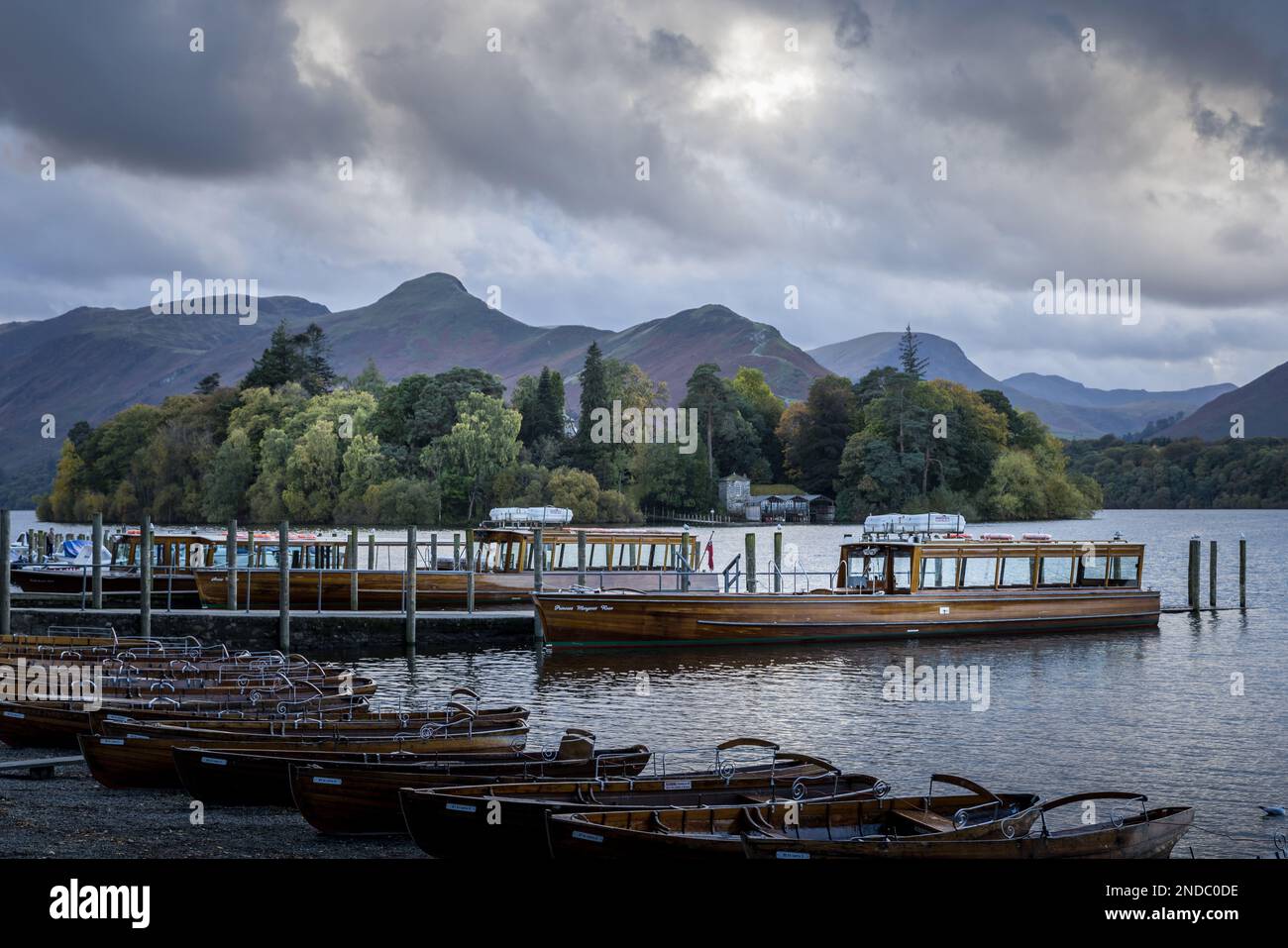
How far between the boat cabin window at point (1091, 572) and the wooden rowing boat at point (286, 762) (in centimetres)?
3087

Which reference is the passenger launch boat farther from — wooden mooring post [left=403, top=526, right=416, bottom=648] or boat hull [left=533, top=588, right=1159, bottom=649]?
wooden mooring post [left=403, top=526, right=416, bottom=648]

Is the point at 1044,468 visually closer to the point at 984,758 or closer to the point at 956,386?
the point at 956,386

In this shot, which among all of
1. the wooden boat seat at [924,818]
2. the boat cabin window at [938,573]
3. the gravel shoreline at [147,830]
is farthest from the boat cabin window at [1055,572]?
the gravel shoreline at [147,830]

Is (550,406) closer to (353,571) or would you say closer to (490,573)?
(490,573)

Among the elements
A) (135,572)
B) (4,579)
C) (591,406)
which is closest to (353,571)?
(135,572)

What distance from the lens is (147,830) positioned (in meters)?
14.8

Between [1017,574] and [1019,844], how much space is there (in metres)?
30.6

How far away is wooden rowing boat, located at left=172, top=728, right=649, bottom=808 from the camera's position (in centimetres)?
1551

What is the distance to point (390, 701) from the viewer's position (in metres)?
27.1

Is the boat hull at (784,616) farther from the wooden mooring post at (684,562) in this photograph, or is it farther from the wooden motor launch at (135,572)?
the wooden motor launch at (135,572)
